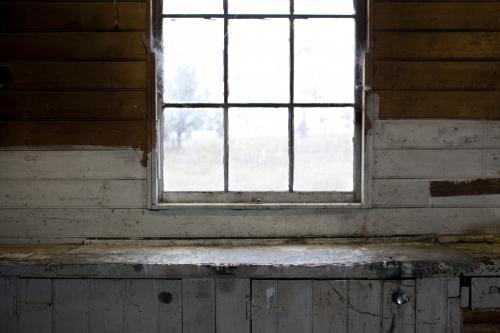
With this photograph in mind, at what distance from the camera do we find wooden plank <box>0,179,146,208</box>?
2266 millimetres

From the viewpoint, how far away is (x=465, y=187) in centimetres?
229

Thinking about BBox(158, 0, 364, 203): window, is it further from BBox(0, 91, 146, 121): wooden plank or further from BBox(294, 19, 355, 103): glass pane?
BBox(0, 91, 146, 121): wooden plank

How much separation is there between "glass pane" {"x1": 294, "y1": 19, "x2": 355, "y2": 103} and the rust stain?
608 millimetres

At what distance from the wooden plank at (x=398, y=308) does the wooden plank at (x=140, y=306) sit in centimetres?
97

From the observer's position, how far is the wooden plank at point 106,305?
1.96 m

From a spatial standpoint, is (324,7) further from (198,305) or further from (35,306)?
(35,306)

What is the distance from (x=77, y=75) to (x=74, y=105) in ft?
0.48

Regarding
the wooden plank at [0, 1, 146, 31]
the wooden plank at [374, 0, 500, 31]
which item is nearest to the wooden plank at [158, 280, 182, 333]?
the wooden plank at [0, 1, 146, 31]

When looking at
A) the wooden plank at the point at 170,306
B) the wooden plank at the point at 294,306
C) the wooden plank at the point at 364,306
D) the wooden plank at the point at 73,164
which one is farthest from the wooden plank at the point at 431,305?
the wooden plank at the point at 73,164

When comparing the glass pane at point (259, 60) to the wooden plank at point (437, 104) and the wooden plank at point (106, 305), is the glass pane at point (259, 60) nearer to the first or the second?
the wooden plank at point (437, 104)

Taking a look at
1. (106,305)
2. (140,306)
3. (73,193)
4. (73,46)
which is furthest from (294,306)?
(73,46)

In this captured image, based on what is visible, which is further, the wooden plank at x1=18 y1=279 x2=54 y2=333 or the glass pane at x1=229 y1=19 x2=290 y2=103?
the glass pane at x1=229 y1=19 x2=290 y2=103

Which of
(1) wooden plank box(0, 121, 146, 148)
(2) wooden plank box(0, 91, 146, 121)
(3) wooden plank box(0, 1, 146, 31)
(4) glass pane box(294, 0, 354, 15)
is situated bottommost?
(1) wooden plank box(0, 121, 146, 148)

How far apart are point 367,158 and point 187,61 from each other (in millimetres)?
1018
